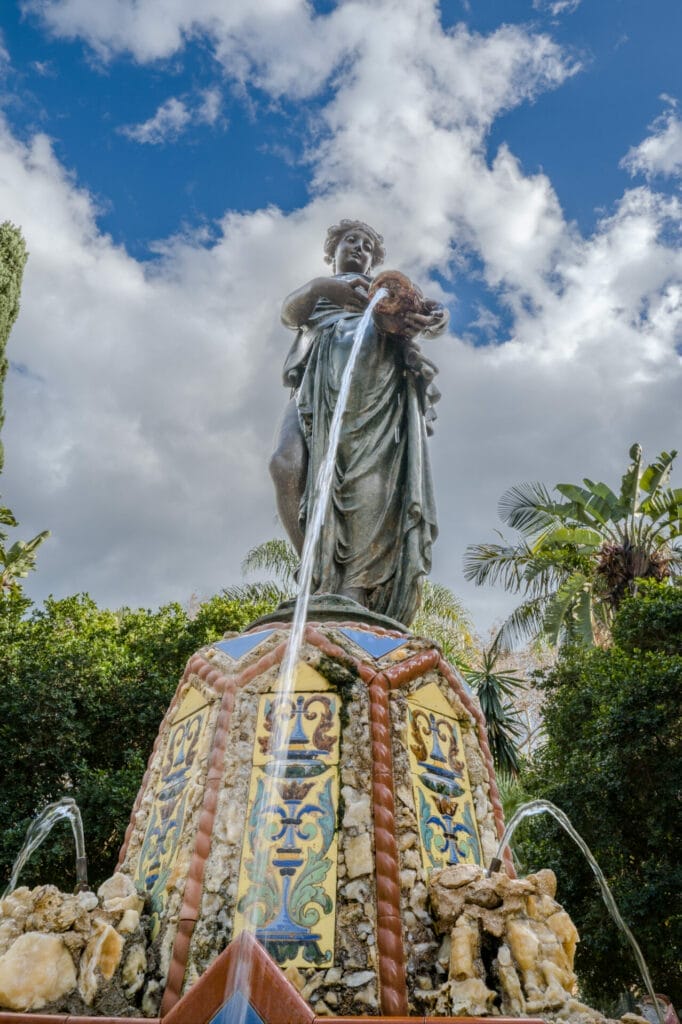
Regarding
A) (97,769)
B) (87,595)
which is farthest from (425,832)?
(87,595)

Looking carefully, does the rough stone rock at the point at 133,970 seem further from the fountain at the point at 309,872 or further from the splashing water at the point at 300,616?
the splashing water at the point at 300,616

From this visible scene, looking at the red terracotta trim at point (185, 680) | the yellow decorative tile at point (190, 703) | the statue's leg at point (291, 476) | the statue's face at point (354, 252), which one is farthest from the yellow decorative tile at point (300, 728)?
the statue's face at point (354, 252)

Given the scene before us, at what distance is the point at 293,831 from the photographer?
119 inches

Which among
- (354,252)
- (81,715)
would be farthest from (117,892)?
(81,715)

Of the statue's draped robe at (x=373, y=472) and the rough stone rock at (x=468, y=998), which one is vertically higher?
the statue's draped robe at (x=373, y=472)

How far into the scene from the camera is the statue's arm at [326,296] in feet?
18.6

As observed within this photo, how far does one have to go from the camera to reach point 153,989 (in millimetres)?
2697

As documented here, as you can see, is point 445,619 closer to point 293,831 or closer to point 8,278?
point 8,278

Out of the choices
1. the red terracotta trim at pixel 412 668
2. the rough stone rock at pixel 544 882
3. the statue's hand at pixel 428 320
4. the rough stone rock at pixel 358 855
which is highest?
the statue's hand at pixel 428 320

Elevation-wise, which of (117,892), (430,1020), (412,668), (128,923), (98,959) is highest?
(412,668)

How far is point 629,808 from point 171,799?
9.26 meters

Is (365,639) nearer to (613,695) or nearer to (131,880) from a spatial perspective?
(131,880)

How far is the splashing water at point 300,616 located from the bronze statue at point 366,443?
0.26 feet

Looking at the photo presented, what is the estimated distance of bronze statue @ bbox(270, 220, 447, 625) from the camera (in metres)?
4.79
